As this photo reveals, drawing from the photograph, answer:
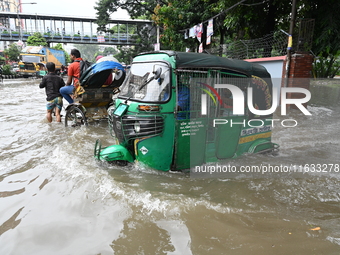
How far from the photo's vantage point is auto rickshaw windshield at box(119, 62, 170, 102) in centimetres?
383

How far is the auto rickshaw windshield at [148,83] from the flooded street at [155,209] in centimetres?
113

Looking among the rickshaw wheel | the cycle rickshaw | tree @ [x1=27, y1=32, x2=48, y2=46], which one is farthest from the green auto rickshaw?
tree @ [x1=27, y1=32, x2=48, y2=46]

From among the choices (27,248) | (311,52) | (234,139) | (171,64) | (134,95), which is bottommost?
(27,248)

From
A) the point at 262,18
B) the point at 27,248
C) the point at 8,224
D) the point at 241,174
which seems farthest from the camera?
the point at 262,18

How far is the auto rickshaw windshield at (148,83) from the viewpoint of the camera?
151 inches

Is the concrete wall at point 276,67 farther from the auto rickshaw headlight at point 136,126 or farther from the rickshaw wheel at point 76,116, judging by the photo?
the auto rickshaw headlight at point 136,126

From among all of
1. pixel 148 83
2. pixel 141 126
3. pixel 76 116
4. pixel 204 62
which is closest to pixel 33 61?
pixel 76 116

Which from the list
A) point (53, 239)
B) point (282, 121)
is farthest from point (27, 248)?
point (282, 121)

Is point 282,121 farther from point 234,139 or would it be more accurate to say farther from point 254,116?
point 234,139

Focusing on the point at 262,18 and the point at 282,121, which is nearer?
the point at 282,121

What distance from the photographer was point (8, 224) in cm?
303

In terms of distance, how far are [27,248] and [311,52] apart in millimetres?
10109

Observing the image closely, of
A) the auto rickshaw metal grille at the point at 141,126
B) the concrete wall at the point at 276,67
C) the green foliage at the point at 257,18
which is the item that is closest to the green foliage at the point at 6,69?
the green foliage at the point at 257,18

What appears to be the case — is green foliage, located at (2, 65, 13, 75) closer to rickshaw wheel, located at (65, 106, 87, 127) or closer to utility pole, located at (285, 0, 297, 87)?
rickshaw wheel, located at (65, 106, 87, 127)
